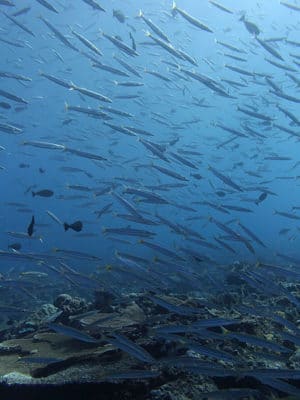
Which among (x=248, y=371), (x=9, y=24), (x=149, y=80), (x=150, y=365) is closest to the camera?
(x=248, y=371)

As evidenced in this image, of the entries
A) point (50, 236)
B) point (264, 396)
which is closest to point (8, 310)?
point (264, 396)

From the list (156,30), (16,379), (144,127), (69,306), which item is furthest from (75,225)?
(144,127)

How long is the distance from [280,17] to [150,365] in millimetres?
43506

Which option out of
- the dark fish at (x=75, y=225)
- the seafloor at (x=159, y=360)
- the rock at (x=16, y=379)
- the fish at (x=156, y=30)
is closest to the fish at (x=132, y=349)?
the seafloor at (x=159, y=360)

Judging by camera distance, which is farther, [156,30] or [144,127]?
[144,127]

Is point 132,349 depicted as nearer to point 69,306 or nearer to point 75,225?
point 69,306

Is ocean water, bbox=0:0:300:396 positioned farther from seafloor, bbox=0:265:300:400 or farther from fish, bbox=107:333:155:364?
fish, bbox=107:333:155:364

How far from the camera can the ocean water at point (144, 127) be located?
31.1ft

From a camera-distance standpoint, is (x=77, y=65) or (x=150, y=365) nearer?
(x=150, y=365)

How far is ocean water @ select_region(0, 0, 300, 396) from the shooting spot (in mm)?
9477

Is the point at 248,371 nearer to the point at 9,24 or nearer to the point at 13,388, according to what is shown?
the point at 13,388

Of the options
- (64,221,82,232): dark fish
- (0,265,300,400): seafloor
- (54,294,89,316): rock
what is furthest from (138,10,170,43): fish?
(0,265,300,400): seafloor

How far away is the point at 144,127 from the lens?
41656mm

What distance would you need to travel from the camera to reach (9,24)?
33906mm
